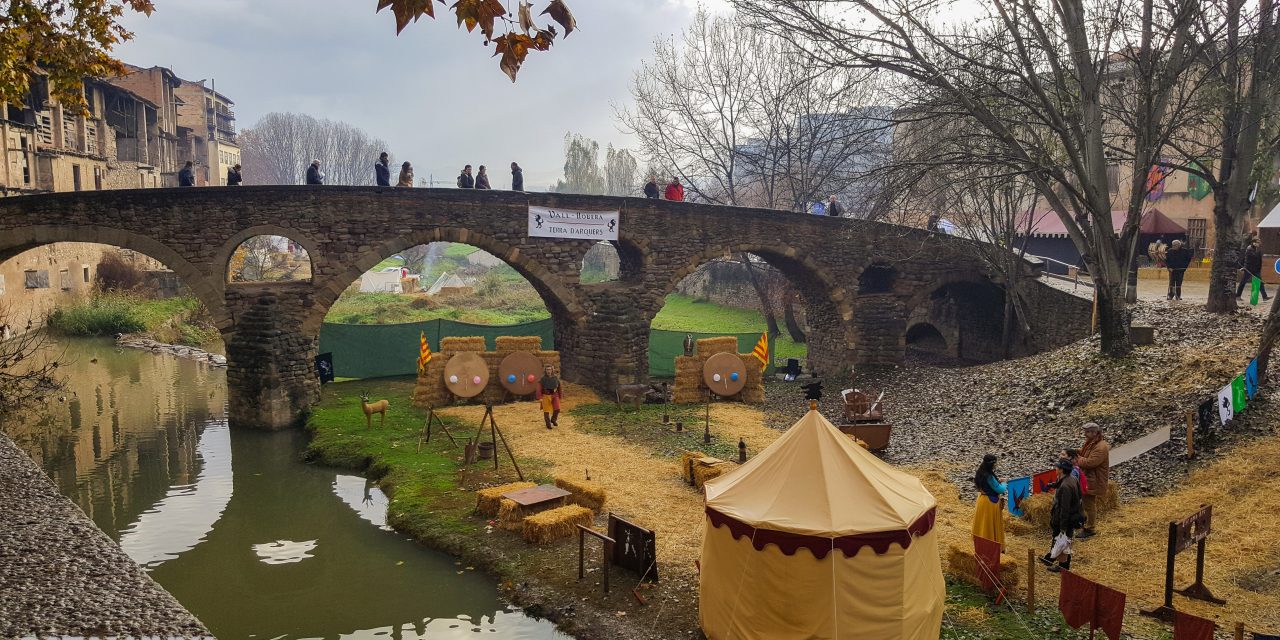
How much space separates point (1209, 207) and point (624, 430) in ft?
83.4

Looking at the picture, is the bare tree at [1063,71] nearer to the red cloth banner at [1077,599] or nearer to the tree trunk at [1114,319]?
the tree trunk at [1114,319]

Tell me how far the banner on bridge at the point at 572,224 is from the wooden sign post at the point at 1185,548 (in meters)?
15.8

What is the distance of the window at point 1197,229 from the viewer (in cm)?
3075

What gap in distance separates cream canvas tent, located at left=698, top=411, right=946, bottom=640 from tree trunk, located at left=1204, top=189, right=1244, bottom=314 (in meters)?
12.2

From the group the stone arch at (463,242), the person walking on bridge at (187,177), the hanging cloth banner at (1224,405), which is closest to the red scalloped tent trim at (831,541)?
the hanging cloth banner at (1224,405)

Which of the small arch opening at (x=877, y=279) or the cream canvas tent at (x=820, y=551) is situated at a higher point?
the small arch opening at (x=877, y=279)

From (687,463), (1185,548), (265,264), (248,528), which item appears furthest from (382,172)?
(265,264)

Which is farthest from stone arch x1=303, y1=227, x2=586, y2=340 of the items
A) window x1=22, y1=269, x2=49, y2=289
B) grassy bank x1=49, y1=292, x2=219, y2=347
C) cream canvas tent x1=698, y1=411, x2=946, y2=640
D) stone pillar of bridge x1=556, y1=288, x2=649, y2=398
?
window x1=22, y1=269, x2=49, y2=289

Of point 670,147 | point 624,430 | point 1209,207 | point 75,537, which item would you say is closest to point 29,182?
point 670,147

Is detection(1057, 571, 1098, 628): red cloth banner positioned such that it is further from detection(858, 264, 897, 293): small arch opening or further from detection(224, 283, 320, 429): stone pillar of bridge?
detection(858, 264, 897, 293): small arch opening

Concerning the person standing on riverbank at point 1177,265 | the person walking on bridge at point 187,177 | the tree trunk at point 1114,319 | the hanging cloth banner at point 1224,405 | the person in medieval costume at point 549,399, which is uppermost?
the person walking on bridge at point 187,177

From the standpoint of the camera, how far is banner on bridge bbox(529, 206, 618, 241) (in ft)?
73.0

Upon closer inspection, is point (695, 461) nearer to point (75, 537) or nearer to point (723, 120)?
point (75, 537)

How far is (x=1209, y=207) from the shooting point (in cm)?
3159
